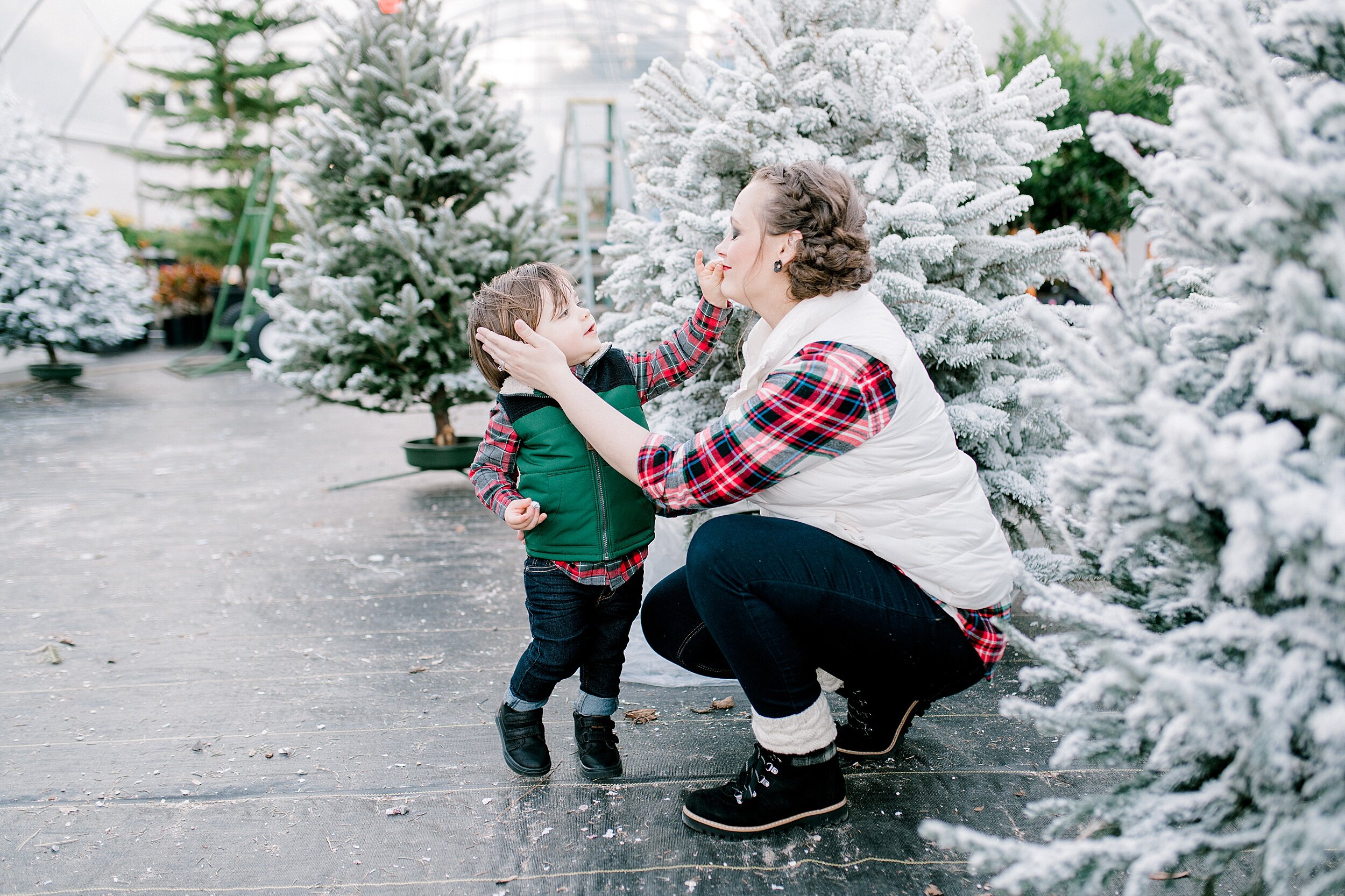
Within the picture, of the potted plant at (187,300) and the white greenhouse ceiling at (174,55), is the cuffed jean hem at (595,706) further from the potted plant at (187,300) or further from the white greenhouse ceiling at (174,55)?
the potted plant at (187,300)

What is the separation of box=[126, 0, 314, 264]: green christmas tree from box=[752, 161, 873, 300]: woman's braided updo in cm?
1291

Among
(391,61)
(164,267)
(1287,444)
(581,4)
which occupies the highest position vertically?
(581,4)

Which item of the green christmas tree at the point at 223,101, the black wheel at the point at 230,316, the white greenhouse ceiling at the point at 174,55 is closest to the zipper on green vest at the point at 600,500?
the black wheel at the point at 230,316

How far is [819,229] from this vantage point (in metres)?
1.82

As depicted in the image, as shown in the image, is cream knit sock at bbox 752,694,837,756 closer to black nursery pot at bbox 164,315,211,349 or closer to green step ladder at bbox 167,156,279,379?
green step ladder at bbox 167,156,279,379

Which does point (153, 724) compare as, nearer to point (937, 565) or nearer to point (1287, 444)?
point (937, 565)

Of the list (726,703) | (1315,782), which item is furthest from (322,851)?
(1315,782)

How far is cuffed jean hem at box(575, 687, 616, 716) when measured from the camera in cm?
212

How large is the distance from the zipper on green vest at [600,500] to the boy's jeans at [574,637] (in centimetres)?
10

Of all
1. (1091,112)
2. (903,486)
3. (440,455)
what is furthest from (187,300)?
(903,486)

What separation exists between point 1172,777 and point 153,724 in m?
2.34

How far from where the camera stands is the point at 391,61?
446 cm

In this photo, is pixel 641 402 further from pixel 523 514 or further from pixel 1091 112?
pixel 1091 112

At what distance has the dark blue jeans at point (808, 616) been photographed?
69.1 inches
